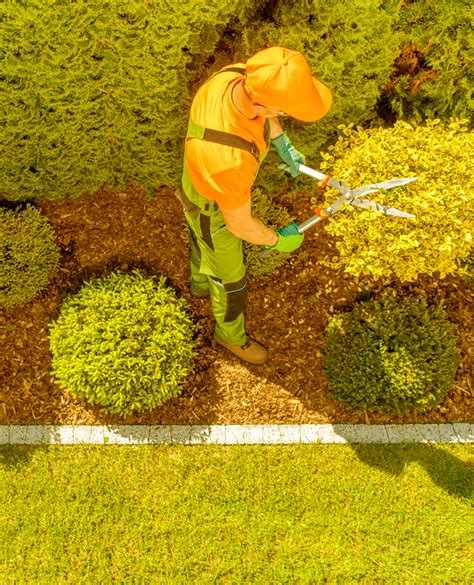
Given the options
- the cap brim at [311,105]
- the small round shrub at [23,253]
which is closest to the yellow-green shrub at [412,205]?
the cap brim at [311,105]

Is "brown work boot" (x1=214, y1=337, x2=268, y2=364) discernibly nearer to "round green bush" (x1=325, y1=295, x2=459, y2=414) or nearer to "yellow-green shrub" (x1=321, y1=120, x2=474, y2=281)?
"round green bush" (x1=325, y1=295, x2=459, y2=414)

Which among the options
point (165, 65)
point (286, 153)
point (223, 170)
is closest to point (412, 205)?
point (286, 153)

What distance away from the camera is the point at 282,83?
121 inches

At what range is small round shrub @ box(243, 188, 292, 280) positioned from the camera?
5.19 m

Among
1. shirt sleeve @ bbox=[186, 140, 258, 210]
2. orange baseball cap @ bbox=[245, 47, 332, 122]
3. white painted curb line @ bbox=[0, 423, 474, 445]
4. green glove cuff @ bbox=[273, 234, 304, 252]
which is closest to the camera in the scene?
orange baseball cap @ bbox=[245, 47, 332, 122]

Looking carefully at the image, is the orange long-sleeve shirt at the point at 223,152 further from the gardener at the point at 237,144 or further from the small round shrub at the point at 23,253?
the small round shrub at the point at 23,253

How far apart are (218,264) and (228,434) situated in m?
1.88

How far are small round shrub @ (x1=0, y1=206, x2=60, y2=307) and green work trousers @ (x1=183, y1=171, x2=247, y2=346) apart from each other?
1.50 m

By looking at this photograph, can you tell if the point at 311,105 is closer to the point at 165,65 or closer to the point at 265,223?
the point at 165,65

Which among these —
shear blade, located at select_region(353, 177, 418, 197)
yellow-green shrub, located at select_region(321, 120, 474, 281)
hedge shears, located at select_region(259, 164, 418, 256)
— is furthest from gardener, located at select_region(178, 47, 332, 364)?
shear blade, located at select_region(353, 177, 418, 197)

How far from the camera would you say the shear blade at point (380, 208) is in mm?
4046

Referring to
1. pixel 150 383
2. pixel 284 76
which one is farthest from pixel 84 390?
pixel 284 76

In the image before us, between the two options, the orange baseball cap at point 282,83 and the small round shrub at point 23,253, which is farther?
the small round shrub at point 23,253

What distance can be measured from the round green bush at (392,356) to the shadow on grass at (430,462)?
16.6 inches
